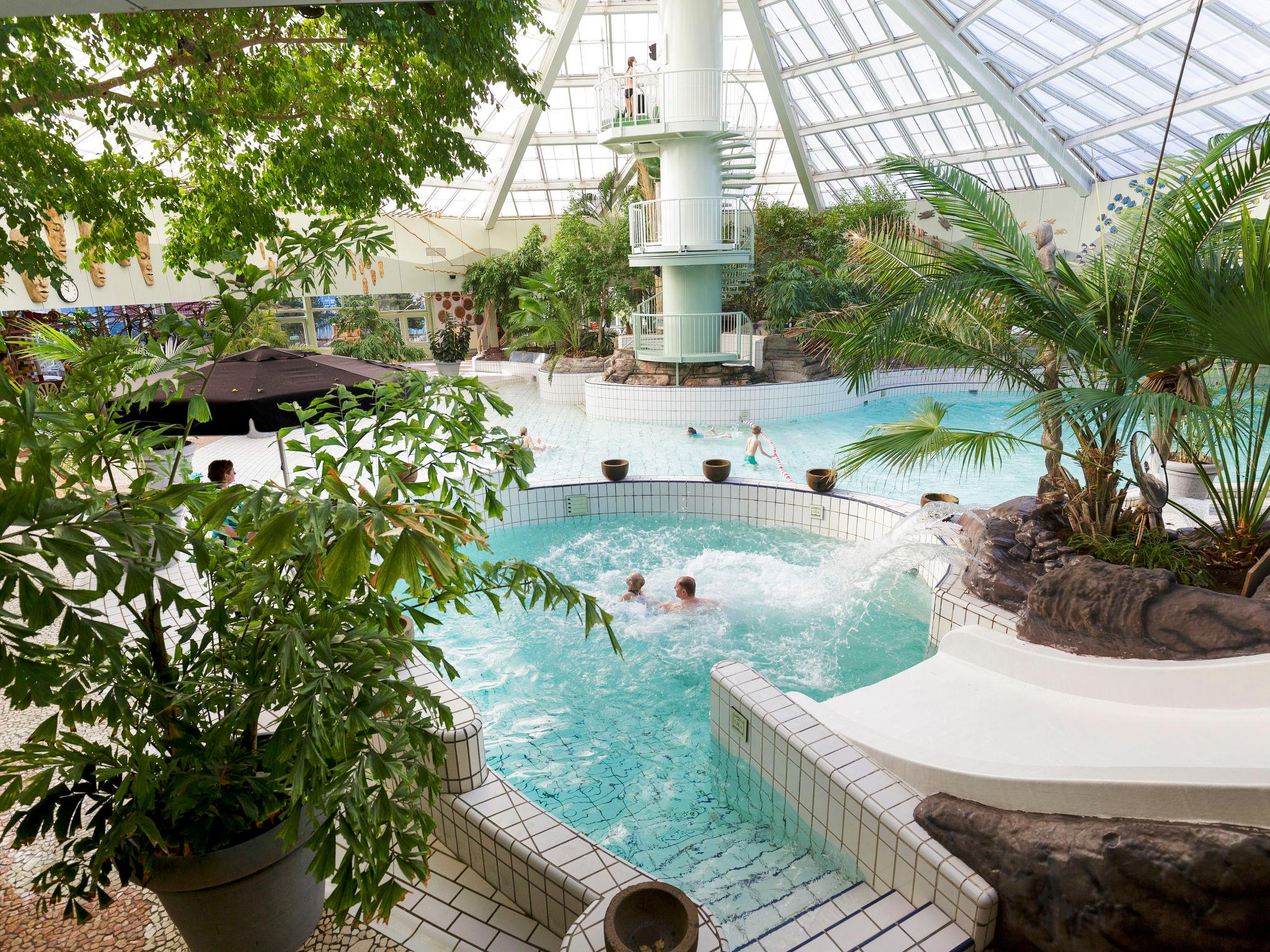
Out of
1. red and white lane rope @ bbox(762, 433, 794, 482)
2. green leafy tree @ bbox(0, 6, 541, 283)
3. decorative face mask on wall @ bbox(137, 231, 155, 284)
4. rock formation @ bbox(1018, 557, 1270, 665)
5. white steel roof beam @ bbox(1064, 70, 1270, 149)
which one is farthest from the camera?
decorative face mask on wall @ bbox(137, 231, 155, 284)

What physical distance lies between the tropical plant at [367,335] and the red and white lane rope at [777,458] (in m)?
11.9

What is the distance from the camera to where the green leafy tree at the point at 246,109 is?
4297 mm

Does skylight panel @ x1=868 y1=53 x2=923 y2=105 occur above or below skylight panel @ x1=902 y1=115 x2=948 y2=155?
above

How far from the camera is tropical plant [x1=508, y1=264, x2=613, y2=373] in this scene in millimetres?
17344

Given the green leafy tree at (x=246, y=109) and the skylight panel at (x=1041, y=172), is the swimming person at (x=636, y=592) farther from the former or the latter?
the skylight panel at (x=1041, y=172)

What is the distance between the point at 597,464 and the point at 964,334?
18.2 ft

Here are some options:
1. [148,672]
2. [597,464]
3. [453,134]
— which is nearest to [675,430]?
A: [597,464]

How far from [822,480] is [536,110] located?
14115mm

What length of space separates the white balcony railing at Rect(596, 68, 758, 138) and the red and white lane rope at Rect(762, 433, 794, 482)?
19.1 ft

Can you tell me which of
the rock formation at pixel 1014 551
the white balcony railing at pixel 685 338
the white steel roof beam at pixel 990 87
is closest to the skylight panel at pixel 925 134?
the white steel roof beam at pixel 990 87

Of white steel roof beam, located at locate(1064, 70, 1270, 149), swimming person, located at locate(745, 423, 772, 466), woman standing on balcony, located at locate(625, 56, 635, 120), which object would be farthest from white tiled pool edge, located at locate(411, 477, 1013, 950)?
woman standing on balcony, located at locate(625, 56, 635, 120)

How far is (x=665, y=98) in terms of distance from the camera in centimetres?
1280

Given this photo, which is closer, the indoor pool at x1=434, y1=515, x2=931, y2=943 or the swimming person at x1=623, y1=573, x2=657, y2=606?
the indoor pool at x1=434, y1=515, x2=931, y2=943

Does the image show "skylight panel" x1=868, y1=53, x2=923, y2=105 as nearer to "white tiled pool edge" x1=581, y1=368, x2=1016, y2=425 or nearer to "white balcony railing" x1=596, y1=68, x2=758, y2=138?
"white balcony railing" x1=596, y1=68, x2=758, y2=138
